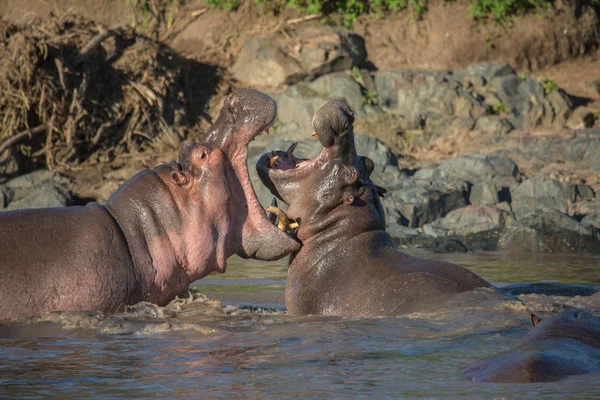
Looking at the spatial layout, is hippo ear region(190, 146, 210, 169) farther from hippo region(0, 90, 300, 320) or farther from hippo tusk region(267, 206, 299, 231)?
hippo tusk region(267, 206, 299, 231)

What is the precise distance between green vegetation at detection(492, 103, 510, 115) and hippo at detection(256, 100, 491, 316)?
32.0 feet

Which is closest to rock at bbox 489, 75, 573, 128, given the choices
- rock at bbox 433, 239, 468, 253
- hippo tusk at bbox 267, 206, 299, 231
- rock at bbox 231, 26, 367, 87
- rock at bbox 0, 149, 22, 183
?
rock at bbox 231, 26, 367, 87

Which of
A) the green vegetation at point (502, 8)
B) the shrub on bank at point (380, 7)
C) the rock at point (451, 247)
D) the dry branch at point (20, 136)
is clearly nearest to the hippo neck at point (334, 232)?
the rock at point (451, 247)

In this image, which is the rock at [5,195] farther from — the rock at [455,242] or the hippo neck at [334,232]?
the hippo neck at [334,232]

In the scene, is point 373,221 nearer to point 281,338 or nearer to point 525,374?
point 281,338

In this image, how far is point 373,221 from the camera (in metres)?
6.47

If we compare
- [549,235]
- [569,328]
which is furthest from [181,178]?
[549,235]

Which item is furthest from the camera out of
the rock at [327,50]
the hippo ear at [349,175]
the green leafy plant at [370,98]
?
the rock at [327,50]

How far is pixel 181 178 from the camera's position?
5535 millimetres

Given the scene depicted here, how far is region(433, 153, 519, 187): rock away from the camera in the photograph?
13.5m

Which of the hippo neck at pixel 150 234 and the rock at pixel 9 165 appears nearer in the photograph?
the hippo neck at pixel 150 234

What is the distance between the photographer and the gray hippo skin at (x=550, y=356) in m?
3.76

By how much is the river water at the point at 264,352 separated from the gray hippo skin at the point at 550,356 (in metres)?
0.06

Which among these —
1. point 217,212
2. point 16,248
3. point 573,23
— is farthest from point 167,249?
point 573,23
